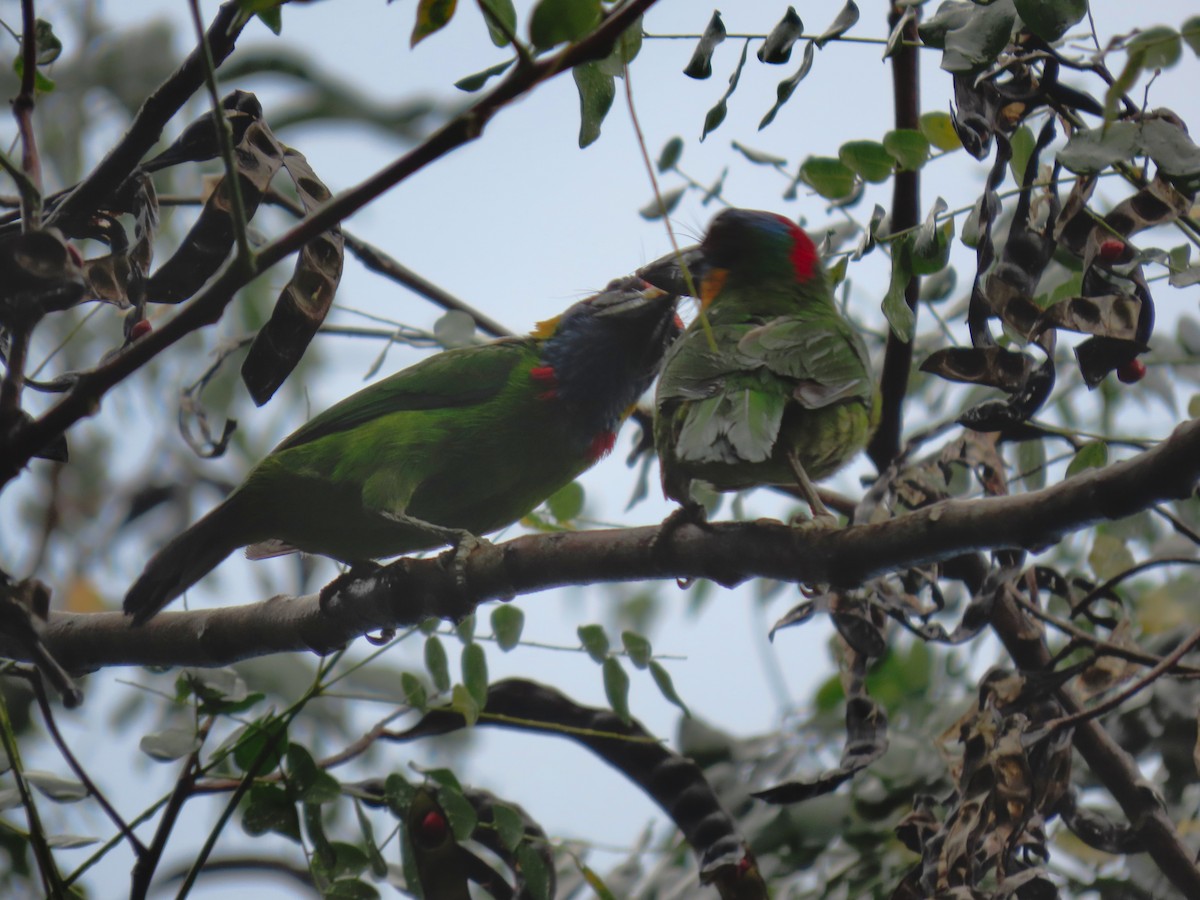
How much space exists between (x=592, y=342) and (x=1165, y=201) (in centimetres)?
188

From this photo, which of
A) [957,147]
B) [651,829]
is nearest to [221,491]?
[651,829]

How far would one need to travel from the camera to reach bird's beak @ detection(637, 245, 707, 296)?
3.29m

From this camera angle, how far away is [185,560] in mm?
2906

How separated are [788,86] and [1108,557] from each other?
149 cm

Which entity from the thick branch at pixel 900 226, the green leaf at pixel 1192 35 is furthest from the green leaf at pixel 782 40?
the thick branch at pixel 900 226

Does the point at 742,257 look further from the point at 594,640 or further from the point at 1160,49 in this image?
the point at 1160,49

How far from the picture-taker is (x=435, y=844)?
2463mm

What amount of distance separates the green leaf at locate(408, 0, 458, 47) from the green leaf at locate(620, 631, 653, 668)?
1.66m

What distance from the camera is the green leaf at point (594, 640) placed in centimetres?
271

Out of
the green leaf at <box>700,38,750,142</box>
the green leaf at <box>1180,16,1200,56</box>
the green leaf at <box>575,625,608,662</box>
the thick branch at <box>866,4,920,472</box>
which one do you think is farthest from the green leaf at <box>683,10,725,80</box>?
the green leaf at <box>575,625,608,662</box>

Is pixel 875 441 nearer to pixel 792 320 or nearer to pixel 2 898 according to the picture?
pixel 792 320

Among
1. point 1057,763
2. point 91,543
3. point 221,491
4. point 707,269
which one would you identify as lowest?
point 1057,763

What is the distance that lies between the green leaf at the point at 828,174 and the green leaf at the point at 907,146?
0.20 meters

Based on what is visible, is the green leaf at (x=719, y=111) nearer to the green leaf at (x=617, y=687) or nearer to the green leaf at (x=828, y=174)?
the green leaf at (x=828, y=174)
